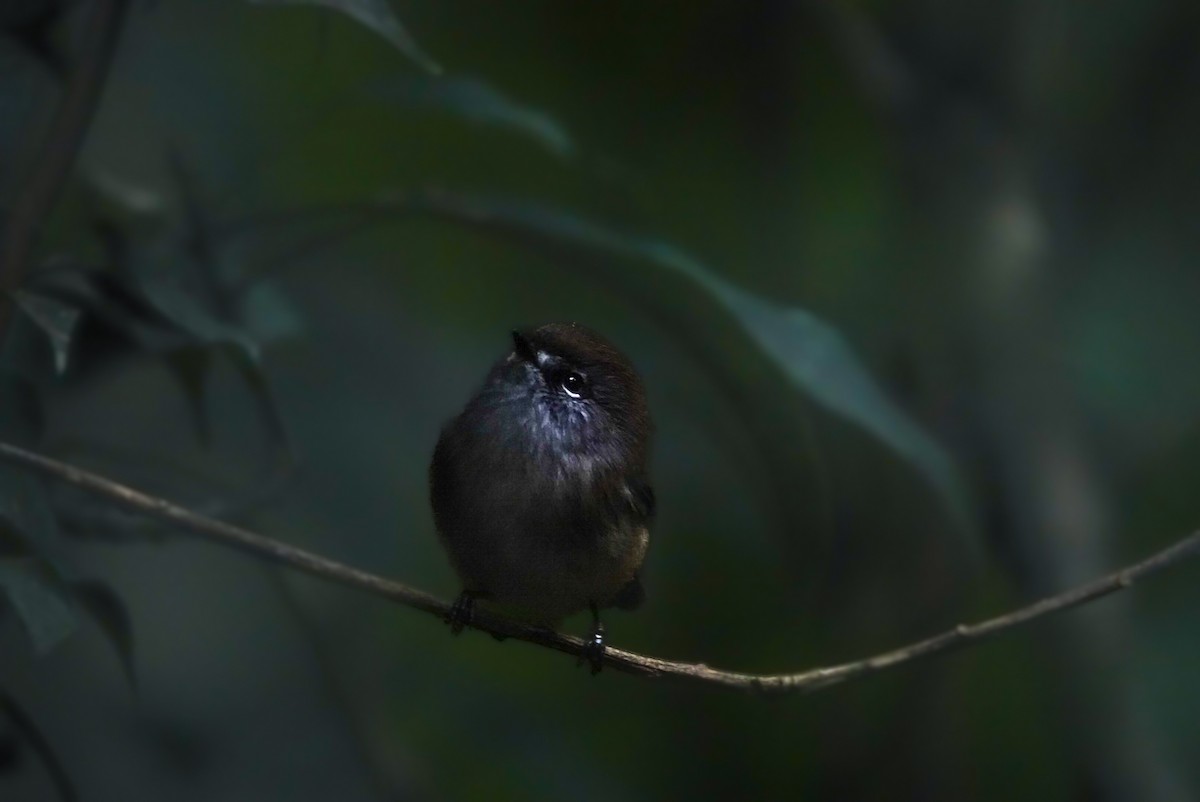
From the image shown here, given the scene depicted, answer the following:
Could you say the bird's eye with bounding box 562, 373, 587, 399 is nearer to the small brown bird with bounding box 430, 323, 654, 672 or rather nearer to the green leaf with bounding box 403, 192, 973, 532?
the small brown bird with bounding box 430, 323, 654, 672

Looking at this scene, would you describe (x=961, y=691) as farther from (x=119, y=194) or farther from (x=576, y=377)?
(x=119, y=194)

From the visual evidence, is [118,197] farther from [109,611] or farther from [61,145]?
[109,611]

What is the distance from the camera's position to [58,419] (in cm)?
136

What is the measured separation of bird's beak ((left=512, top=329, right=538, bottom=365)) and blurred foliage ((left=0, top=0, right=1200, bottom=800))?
7.3 inches

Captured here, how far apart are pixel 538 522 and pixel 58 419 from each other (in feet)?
1.90

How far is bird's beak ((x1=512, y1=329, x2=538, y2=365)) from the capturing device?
3.66ft

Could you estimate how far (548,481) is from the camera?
3.64 ft

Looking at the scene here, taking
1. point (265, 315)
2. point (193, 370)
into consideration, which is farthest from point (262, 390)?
point (265, 315)

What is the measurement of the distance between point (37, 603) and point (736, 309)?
65 centimetres

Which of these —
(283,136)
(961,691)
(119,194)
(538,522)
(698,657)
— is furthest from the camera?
(961,691)

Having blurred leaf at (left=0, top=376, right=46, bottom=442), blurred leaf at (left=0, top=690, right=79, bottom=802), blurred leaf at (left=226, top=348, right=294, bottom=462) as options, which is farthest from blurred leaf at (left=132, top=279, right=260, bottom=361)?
blurred leaf at (left=0, top=690, right=79, bottom=802)

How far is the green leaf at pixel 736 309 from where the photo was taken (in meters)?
1.23

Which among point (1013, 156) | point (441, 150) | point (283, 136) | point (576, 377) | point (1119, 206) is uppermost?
point (1119, 206)

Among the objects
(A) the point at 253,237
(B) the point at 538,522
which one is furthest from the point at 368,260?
(B) the point at 538,522
